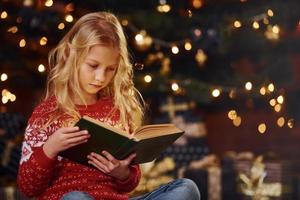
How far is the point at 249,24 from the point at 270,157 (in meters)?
0.61

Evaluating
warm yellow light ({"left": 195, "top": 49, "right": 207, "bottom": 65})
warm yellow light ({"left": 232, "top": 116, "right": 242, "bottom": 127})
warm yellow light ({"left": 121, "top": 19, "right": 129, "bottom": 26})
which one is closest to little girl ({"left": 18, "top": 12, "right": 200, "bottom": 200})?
warm yellow light ({"left": 121, "top": 19, "right": 129, "bottom": 26})

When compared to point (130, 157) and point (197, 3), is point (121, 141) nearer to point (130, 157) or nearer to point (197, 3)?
point (130, 157)

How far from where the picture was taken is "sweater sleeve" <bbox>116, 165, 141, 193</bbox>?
2047 millimetres

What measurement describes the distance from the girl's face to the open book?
190 mm

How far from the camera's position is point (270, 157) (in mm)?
3650

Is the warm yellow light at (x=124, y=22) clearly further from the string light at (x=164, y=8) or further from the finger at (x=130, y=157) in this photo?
the finger at (x=130, y=157)

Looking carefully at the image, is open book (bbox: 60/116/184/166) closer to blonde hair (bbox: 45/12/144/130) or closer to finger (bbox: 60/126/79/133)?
finger (bbox: 60/126/79/133)

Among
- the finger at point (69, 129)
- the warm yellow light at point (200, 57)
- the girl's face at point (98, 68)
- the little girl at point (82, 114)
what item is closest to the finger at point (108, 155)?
the little girl at point (82, 114)

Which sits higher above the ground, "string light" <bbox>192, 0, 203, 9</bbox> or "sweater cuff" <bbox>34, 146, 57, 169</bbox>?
"sweater cuff" <bbox>34, 146, 57, 169</bbox>

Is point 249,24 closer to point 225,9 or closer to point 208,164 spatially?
point 225,9

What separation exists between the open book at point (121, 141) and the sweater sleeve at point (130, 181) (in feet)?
0.26

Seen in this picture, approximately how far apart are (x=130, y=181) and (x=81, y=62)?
329 millimetres

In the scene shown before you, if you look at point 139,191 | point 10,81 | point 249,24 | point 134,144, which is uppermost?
point 134,144

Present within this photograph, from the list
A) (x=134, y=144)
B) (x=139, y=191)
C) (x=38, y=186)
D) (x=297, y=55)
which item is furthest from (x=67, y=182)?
(x=297, y=55)
